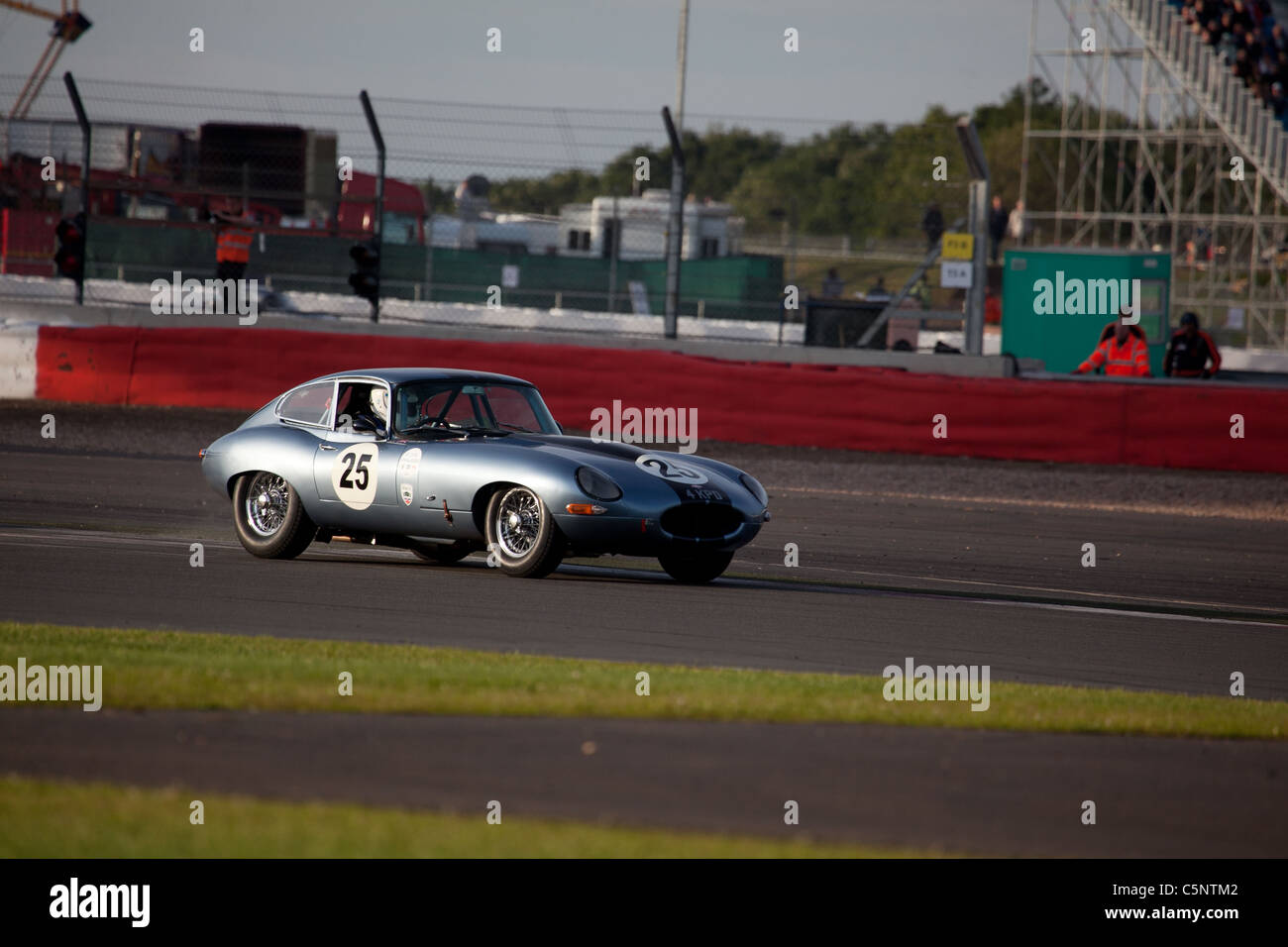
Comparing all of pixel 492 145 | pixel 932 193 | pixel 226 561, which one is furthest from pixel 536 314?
pixel 226 561

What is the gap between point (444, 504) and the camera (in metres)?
9.80

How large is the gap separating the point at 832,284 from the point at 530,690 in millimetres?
16029

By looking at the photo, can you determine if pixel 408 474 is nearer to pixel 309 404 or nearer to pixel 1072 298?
pixel 309 404

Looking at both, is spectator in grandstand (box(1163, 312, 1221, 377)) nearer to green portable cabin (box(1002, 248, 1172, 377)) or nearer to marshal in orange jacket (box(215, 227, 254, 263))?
green portable cabin (box(1002, 248, 1172, 377))

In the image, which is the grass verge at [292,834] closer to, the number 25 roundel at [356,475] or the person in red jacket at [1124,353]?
the number 25 roundel at [356,475]

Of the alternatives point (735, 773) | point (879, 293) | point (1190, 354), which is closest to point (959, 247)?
point (879, 293)

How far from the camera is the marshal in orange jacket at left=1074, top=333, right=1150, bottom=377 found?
21.0m

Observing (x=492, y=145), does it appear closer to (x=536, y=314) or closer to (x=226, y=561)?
(x=536, y=314)

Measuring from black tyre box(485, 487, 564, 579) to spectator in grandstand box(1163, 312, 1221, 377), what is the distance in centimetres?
1385

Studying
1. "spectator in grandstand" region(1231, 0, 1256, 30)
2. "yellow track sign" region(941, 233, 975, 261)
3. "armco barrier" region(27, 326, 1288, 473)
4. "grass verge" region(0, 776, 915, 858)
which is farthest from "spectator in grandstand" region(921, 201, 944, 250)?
"spectator in grandstand" region(1231, 0, 1256, 30)

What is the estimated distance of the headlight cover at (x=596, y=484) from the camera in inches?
370

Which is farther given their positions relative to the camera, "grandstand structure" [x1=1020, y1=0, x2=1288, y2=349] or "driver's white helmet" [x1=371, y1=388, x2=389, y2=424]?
"grandstand structure" [x1=1020, y1=0, x2=1288, y2=349]

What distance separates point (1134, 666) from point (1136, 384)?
10445 mm

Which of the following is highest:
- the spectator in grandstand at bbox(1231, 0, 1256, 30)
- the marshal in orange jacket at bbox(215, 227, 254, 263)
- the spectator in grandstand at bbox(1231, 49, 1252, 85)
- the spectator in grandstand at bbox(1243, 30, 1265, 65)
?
the spectator in grandstand at bbox(1231, 0, 1256, 30)
